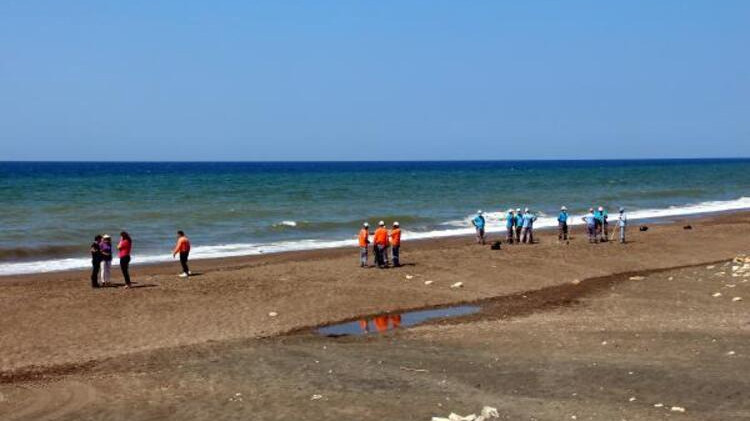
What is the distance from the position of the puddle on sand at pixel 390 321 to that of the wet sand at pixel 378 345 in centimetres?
52

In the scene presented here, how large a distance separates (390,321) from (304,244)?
58.1 feet

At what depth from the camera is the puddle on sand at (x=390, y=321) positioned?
57.1 ft

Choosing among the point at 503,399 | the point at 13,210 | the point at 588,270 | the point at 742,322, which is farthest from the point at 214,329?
the point at 13,210

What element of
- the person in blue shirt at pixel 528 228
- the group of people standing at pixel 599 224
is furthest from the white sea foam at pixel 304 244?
the group of people standing at pixel 599 224

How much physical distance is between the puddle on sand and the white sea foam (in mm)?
13072

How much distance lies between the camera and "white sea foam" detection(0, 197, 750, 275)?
1134 inches

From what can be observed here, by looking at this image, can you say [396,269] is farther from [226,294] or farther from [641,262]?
[641,262]

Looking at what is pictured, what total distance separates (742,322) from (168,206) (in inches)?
1691

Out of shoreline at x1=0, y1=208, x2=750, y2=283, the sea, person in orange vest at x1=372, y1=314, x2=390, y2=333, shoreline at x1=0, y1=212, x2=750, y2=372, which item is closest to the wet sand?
shoreline at x1=0, y1=212, x2=750, y2=372

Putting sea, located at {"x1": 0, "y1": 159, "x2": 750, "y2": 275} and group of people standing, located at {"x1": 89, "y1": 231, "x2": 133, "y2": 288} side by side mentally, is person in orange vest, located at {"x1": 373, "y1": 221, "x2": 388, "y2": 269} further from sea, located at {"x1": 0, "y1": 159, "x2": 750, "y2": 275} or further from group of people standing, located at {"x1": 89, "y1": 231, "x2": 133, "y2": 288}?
sea, located at {"x1": 0, "y1": 159, "x2": 750, "y2": 275}

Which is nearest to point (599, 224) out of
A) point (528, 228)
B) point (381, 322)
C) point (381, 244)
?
point (528, 228)

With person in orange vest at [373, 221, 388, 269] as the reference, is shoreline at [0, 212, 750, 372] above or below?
below

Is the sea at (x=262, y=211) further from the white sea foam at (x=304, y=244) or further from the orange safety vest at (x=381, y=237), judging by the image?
the orange safety vest at (x=381, y=237)

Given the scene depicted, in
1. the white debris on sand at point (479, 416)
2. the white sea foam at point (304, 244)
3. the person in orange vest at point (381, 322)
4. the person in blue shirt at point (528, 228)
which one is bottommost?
the white sea foam at point (304, 244)
